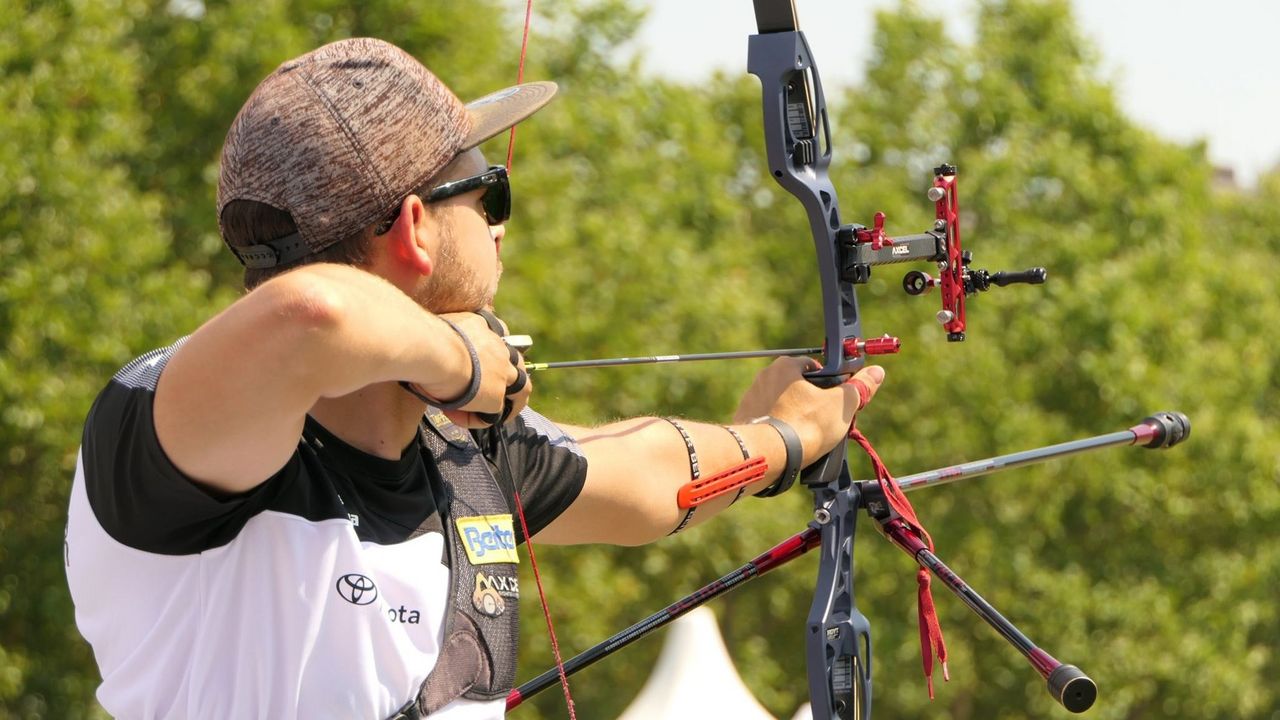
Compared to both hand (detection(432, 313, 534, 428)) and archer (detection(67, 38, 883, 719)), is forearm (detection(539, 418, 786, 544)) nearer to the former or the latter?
archer (detection(67, 38, 883, 719))

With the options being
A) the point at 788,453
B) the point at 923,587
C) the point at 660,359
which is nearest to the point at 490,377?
the point at 660,359

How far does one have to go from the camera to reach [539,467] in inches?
105

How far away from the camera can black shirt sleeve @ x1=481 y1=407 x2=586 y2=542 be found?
2623mm

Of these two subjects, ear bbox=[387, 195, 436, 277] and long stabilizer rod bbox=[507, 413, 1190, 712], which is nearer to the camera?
ear bbox=[387, 195, 436, 277]

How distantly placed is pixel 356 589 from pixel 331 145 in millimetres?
577

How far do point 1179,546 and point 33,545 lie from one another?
1025 centimetres

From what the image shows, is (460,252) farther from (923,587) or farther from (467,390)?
(923,587)

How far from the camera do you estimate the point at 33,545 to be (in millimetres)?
11023

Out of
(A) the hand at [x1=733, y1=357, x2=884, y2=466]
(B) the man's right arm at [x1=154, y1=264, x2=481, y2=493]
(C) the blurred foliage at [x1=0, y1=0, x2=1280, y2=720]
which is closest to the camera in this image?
(B) the man's right arm at [x1=154, y1=264, x2=481, y2=493]

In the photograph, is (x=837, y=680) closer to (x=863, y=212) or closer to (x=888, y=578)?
(x=888, y=578)

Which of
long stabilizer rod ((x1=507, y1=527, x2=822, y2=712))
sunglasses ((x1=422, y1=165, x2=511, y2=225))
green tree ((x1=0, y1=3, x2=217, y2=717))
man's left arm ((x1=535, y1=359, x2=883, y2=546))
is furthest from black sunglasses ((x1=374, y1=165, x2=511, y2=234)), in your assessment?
green tree ((x1=0, y1=3, x2=217, y2=717))

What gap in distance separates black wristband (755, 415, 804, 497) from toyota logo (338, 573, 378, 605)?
909 millimetres

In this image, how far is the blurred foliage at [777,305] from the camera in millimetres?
10523

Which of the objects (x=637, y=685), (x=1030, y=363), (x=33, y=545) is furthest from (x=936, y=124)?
(x=33, y=545)
